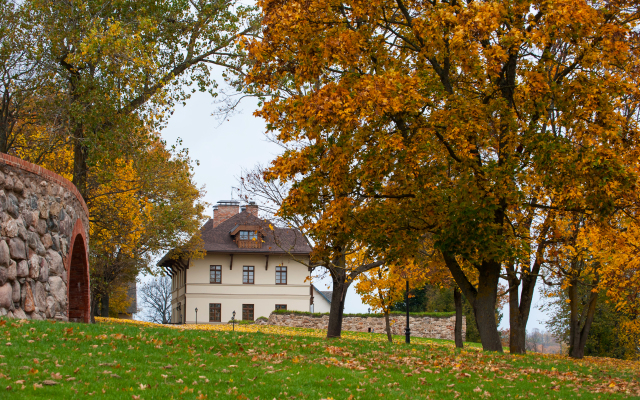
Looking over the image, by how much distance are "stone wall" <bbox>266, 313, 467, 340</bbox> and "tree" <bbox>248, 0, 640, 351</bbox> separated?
25.3 metres

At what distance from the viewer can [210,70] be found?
797 inches

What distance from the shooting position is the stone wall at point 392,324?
37.3 metres

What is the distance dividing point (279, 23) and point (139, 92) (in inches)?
270

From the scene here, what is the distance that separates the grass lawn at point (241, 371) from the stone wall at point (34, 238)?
992 mm

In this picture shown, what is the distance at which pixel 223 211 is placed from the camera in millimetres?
47625

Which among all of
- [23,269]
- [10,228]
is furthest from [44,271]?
[10,228]

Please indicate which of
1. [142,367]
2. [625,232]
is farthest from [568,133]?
[142,367]

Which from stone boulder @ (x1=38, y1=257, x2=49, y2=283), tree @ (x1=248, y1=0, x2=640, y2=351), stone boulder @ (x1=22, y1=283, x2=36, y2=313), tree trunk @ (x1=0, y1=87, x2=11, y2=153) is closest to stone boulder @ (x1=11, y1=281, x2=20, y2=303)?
stone boulder @ (x1=22, y1=283, x2=36, y2=313)

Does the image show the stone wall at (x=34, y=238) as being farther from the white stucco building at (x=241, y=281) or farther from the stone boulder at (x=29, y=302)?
the white stucco building at (x=241, y=281)

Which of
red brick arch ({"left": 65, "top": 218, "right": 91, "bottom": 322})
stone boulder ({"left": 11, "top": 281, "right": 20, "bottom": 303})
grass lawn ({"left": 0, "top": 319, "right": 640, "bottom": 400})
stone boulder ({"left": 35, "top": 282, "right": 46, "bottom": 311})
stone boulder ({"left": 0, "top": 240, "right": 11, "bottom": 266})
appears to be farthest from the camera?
red brick arch ({"left": 65, "top": 218, "right": 91, "bottom": 322})

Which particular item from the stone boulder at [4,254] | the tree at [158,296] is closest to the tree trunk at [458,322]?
the stone boulder at [4,254]

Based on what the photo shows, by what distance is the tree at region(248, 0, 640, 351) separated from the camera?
1029 cm

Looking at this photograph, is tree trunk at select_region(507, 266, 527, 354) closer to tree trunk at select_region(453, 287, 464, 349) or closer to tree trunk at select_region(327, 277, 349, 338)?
tree trunk at select_region(327, 277, 349, 338)

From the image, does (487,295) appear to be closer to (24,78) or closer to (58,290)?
(58,290)
